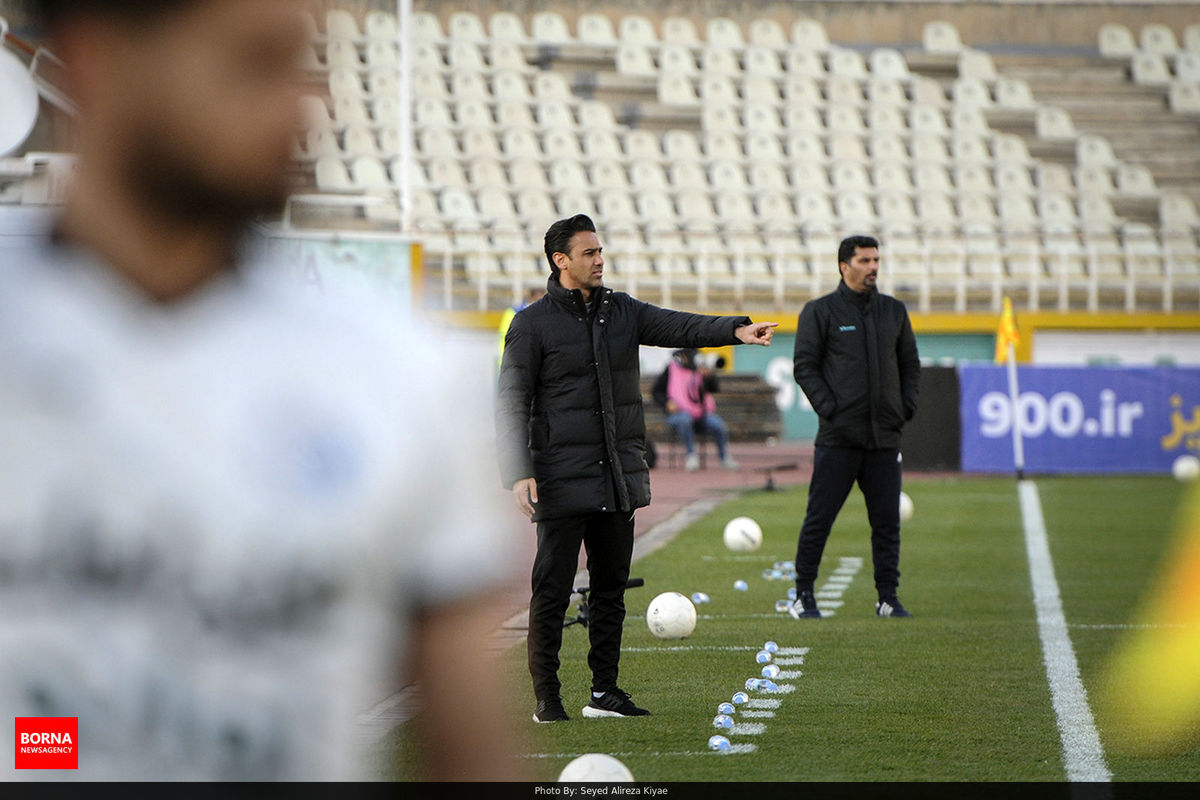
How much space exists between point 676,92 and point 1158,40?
1188cm

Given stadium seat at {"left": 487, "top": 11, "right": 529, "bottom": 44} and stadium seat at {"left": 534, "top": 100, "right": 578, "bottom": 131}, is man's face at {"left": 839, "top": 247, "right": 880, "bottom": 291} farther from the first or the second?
stadium seat at {"left": 487, "top": 11, "right": 529, "bottom": 44}

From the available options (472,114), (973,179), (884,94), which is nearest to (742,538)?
(472,114)

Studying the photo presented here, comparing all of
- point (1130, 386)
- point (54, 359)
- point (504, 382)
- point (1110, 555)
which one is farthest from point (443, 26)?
point (54, 359)

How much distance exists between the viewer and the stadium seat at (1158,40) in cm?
3981

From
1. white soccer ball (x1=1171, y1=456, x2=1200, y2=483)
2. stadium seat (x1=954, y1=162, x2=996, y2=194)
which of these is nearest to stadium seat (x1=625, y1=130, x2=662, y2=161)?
stadium seat (x1=954, y1=162, x2=996, y2=194)

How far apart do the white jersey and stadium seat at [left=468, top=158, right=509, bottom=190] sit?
32.2m

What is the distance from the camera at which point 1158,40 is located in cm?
4028

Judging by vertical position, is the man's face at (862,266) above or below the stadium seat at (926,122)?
below

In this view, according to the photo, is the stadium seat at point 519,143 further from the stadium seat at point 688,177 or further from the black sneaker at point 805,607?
the black sneaker at point 805,607

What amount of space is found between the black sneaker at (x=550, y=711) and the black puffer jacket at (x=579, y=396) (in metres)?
0.73

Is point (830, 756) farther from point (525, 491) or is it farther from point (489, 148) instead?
point (489, 148)

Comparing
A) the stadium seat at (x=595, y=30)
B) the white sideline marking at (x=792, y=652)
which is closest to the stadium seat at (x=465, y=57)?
the stadium seat at (x=595, y=30)

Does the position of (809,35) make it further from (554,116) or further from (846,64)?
(554,116)

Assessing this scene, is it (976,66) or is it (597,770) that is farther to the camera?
(976,66)
